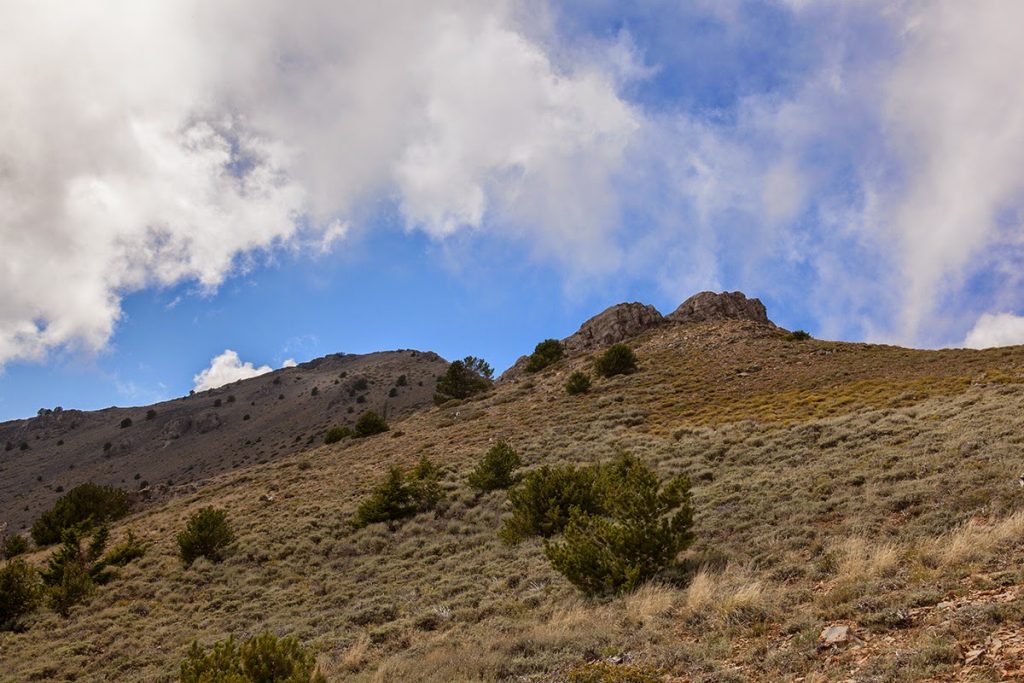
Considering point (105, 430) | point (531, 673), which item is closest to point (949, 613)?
point (531, 673)

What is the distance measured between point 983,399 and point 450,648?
21755 millimetres

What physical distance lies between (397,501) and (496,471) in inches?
156

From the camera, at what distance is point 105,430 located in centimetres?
7694

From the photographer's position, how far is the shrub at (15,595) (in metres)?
15.6

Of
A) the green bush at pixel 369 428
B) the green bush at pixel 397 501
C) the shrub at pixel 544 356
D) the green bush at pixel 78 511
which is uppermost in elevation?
the shrub at pixel 544 356

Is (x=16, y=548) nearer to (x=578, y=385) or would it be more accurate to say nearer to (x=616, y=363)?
(x=578, y=385)

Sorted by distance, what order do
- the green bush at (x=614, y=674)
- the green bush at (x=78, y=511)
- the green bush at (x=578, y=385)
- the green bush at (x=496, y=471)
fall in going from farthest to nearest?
the green bush at (x=578, y=385) < the green bush at (x=78, y=511) < the green bush at (x=496, y=471) < the green bush at (x=614, y=674)

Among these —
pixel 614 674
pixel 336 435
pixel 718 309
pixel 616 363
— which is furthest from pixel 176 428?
pixel 614 674

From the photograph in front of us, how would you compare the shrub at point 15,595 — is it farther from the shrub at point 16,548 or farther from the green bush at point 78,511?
the shrub at point 16,548

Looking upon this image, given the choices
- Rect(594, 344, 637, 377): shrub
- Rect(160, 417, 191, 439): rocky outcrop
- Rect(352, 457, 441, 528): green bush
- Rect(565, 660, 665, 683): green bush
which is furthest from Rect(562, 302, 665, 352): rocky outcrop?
Rect(160, 417, 191, 439): rocky outcrop

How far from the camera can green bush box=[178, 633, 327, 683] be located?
6.48 m

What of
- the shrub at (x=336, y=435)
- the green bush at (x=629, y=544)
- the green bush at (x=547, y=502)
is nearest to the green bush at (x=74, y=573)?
the green bush at (x=547, y=502)

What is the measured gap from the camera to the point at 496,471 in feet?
73.6

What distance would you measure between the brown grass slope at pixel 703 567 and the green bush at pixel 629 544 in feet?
1.82
